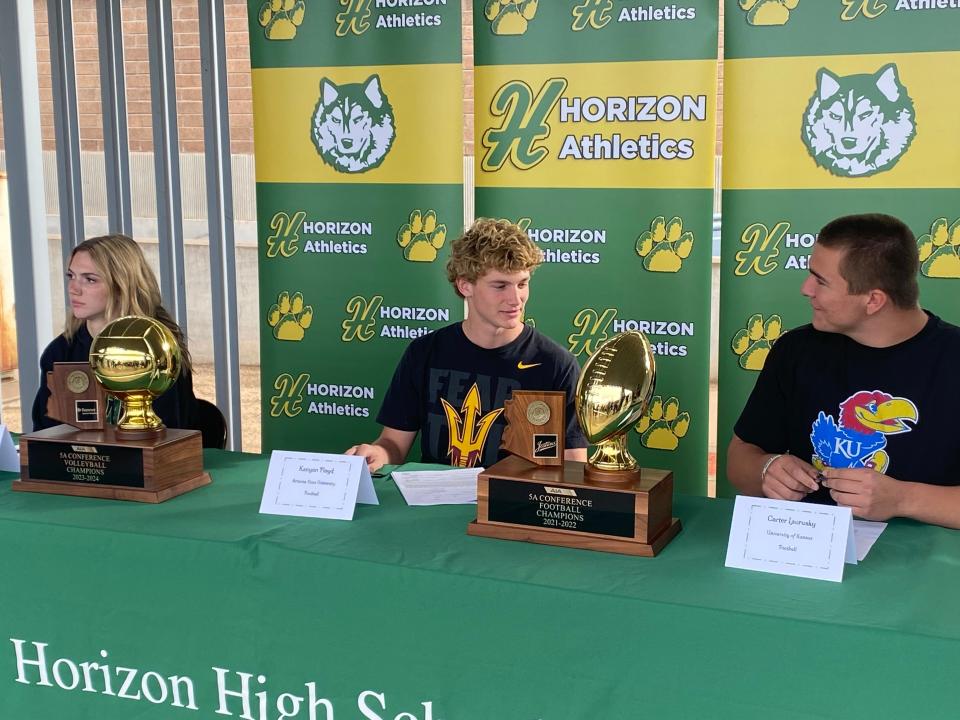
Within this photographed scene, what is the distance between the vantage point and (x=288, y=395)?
385 cm

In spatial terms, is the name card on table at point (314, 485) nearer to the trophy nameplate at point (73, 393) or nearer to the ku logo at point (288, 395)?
the trophy nameplate at point (73, 393)

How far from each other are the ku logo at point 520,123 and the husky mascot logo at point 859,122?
0.83 meters

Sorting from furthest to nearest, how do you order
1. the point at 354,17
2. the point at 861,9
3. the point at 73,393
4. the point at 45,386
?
the point at 354,17 < the point at 861,9 < the point at 45,386 < the point at 73,393

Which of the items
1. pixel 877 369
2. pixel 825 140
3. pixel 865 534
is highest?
pixel 825 140

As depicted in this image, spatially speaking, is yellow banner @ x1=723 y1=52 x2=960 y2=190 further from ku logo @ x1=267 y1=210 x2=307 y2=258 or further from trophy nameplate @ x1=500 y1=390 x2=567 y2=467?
trophy nameplate @ x1=500 y1=390 x2=567 y2=467

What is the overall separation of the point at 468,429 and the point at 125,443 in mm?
907

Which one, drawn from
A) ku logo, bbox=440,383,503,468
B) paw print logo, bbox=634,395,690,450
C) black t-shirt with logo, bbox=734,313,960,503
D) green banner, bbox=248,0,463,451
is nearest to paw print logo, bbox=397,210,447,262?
green banner, bbox=248,0,463,451

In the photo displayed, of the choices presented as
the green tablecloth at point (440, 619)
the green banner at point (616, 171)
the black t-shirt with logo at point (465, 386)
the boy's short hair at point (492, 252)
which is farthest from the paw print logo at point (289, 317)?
the green tablecloth at point (440, 619)

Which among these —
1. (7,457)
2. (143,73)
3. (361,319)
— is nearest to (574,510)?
(7,457)

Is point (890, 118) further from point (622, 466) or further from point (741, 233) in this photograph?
point (622, 466)

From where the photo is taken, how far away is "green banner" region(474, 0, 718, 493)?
10.6ft

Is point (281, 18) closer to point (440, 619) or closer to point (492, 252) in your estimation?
point (492, 252)

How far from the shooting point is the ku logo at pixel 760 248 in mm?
3174

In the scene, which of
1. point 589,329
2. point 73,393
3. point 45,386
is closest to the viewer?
point 73,393
